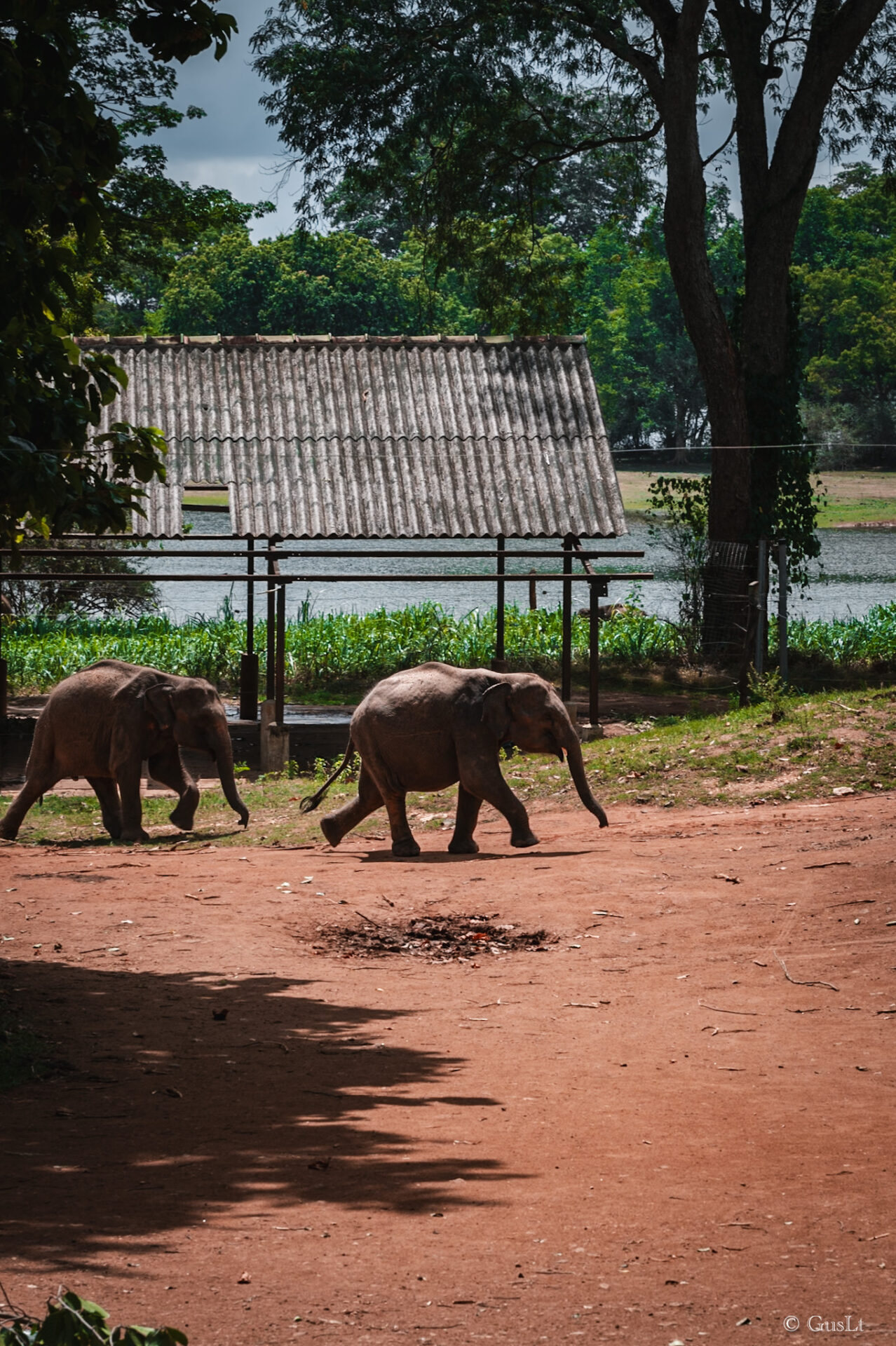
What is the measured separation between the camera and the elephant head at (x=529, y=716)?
36.2 feet

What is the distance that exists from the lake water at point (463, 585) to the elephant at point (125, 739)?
53.0 feet

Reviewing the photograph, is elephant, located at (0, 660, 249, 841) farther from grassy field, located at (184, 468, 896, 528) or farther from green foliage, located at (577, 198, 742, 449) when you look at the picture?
green foliage, located at (577, 198, 742, 449)

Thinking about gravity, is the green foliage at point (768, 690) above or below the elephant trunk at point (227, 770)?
above

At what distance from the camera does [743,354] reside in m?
22.0

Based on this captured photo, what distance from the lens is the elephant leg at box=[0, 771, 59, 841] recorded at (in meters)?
13.0

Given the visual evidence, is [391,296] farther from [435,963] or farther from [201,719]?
[435,963]

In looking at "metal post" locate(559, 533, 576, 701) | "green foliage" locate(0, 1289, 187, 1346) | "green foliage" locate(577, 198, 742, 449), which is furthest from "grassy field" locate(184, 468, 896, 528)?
"green foliage" locate(0, 1289, 187, 1346)

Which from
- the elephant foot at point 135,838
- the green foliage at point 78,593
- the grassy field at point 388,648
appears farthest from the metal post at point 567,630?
the green foliage at point 78,593

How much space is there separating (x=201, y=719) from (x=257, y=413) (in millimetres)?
6844

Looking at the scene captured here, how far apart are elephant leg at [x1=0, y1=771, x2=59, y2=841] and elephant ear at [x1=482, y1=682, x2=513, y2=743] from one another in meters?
4.33

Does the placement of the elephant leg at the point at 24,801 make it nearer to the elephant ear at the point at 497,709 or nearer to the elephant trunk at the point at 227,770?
the elephant trunk at the point at 227,770

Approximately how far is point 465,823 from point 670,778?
2670 millimetres

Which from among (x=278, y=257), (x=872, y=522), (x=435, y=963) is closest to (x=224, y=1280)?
(x=435, y=963)

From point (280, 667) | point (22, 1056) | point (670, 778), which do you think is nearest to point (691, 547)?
point (280, 667)
